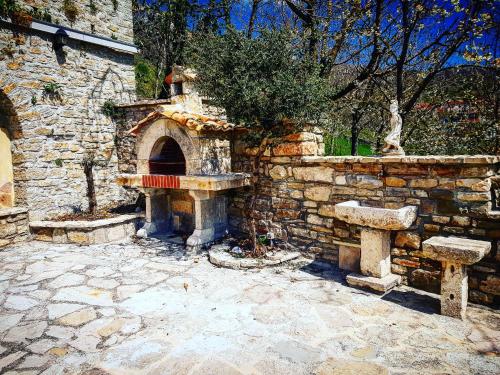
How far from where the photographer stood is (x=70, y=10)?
7605mm

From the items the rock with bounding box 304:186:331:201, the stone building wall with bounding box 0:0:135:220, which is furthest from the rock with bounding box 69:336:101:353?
the stone building wall with bounding box 0:0:135:220

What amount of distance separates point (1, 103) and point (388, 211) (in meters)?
7.74

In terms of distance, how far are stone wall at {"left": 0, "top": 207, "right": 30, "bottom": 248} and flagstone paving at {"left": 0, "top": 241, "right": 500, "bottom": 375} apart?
5.67ft

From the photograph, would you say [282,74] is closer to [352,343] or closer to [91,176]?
[352,343]

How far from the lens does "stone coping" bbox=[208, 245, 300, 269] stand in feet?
15.6

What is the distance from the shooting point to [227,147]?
5883 millimetres

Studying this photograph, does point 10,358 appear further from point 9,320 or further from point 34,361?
point 9,320

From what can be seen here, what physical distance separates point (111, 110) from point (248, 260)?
20.0 ft

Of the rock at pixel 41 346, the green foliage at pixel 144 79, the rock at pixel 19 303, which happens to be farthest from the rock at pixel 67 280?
the green foliage at pixel 144 79

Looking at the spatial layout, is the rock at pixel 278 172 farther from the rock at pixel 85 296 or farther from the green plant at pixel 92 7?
the green plant at pixel 92 7

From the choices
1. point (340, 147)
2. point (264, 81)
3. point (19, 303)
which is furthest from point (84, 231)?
point (340, 147)

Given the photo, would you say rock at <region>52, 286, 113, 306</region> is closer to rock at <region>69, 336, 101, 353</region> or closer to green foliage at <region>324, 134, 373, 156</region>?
rock at <region>69, 336, 101, 353</region>

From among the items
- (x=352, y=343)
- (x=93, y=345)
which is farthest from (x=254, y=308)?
(x=93, y=345)

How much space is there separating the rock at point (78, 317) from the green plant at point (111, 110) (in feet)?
20.2
